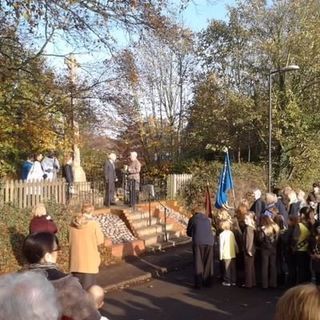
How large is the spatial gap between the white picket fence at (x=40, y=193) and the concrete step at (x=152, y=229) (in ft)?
6.38

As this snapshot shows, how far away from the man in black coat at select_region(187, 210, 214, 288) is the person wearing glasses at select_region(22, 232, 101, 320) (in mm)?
7926

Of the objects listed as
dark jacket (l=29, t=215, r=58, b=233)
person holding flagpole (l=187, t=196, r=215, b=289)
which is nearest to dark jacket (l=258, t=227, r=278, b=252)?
person holding flagpole (l=187, t=196, r=215, b=289)

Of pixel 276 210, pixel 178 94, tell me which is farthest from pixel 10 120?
pixel 178 94

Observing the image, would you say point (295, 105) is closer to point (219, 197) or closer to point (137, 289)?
point (219, 197)

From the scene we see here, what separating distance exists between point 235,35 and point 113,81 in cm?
1600

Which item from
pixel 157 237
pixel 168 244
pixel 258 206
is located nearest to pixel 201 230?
pixel 258 206

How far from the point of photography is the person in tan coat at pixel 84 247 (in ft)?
31.0

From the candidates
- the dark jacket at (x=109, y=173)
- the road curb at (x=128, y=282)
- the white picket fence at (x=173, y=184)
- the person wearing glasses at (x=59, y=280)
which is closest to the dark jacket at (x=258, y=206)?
the road curb at (x=128, y=282)

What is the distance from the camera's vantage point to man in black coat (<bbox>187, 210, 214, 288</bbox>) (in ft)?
40.4

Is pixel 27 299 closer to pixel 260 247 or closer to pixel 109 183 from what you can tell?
pixel 260 247

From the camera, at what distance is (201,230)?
12.3m

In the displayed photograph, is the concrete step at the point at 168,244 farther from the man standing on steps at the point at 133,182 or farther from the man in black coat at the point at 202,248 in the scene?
the man in black coat at the point at 202,248

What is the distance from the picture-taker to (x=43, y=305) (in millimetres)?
2760

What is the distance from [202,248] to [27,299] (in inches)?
389
